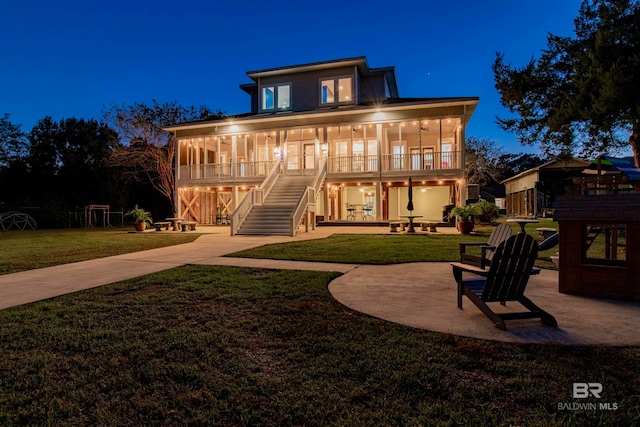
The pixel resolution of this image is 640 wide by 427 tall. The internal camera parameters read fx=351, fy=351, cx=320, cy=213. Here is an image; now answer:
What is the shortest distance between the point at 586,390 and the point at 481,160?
136 feet

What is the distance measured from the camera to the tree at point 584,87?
36.3 feet

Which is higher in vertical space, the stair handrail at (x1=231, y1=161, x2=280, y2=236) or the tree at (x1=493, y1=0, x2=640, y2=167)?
the tree at (x1=493, y1=0, x2=640, y2=167)

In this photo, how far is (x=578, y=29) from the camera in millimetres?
13930

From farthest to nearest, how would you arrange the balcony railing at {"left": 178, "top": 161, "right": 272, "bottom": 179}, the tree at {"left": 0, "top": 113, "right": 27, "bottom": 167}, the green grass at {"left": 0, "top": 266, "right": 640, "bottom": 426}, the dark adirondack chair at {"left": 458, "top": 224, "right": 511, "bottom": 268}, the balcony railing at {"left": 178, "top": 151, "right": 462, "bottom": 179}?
the tree at {"left": 0, "top": 113, "right": 27, "bottom": 167} → the balcony railing at {"left": 178, "top": 161, "right": 272, "bottom": 179} → the balcony railing at {"left": 178, "top": 151, "right": 462, "bottom": 179} → the dark adirondack chair at {"left": 458, "top": 224, "right": 511, "bottom": 268} → the green grass at {"left": 0, "top": 266, "right": 640, "bottom": 426}

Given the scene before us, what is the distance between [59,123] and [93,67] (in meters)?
97.1

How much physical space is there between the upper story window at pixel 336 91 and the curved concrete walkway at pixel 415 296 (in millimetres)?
15469

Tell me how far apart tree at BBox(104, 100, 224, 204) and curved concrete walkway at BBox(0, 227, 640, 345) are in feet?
63.8

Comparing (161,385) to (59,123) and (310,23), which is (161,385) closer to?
(59,123)

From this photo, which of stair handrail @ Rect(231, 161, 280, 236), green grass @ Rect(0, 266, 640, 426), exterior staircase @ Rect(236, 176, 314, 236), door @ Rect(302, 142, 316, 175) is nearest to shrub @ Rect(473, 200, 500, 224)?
exterior staircase @ Rect(236, 176, 314, 236)

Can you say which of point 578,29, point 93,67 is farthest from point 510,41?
point 578,29

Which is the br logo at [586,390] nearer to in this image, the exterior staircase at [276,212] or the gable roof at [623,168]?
the gable roof at [623,168]

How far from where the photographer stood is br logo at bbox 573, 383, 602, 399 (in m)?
2.27

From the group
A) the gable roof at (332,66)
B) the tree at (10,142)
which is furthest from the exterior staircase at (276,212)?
the tree at (10,142)

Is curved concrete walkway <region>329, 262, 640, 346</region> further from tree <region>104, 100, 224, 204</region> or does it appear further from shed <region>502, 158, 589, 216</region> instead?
shed <region>502, 158, 589, 216</region>
